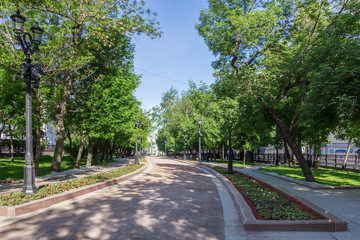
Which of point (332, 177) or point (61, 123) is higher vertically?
point (61, 123)

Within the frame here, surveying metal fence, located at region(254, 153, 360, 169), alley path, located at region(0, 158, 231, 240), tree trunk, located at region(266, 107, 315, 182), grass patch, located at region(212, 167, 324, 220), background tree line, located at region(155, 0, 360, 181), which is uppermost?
background tree line, located at region(155, 0, 360, 181)

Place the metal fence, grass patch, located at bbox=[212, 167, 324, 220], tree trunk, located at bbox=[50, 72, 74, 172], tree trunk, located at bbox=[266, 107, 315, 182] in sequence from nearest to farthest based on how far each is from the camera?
grass patch, located at bbox=[212, 167, 324, 220] → tree trunk, located at bbox=[266, 107, 315, 182] → tree trunk, located at bbox=[50, 72, 74, 172] → the metal fence

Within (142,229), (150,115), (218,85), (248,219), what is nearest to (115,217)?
(142,229)

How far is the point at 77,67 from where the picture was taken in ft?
48.1

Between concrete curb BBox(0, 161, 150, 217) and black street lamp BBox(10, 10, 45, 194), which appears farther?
black street lamp BBox(10, 10, 45, 194)

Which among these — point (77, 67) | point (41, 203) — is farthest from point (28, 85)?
point (77, 67)

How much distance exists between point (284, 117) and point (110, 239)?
12.6 metres

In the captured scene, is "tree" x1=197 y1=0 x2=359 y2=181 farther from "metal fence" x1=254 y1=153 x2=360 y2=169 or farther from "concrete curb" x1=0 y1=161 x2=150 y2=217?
"metal fence" x1=254 y1=153 x2=360 y2=169

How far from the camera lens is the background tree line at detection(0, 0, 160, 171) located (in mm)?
11484

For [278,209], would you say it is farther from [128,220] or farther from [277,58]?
[277,58]

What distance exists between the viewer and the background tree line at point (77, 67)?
11484mm

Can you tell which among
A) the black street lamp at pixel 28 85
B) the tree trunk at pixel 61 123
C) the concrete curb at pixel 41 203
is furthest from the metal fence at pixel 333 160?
the black street lamp at pixel 28 85

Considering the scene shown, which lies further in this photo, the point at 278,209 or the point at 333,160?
the point at 333,160

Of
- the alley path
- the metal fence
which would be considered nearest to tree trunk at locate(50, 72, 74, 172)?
the alley path
